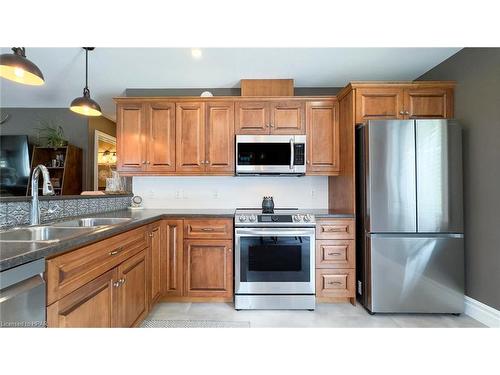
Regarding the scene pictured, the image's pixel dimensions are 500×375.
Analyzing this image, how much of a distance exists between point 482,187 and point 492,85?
33.1 inches

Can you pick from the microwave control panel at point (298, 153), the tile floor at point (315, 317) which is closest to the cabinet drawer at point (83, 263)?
the tile floor at point (315, 317)

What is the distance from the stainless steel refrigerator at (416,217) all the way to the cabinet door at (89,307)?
210cm

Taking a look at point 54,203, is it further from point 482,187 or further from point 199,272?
point 482,187

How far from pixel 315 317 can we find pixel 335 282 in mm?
411

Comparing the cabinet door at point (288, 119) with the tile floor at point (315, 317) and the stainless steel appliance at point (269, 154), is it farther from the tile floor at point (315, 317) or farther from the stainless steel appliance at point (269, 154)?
the tile floor at point (315, 317)

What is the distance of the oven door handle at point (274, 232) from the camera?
238 cm

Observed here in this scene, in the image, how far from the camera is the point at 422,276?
221 centimetres

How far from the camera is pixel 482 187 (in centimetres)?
209

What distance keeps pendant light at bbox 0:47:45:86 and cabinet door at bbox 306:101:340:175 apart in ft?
7.98

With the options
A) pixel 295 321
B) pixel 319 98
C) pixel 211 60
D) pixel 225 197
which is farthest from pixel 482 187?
pixel 211 60

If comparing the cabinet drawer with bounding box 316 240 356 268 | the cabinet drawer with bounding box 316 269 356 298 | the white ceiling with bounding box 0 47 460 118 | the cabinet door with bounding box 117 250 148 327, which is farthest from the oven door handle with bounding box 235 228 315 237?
the white ceiling with bounding box 0 47 460 118

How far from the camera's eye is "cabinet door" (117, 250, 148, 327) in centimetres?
155

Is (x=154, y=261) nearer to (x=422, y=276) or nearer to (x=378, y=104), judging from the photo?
(x=422, y=276)
